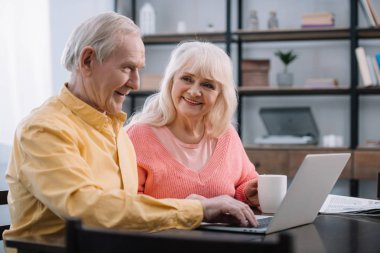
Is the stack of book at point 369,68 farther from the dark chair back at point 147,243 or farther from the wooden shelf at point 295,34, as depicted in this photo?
the dark chair back at point 147,243

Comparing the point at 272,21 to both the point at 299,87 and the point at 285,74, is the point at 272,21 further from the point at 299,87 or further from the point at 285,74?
the point at 299,87

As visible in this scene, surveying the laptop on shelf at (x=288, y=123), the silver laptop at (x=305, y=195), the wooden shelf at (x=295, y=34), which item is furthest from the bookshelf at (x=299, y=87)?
the silver laptop at (x=305, y=195)

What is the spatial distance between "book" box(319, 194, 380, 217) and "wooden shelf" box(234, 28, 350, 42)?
106 inches

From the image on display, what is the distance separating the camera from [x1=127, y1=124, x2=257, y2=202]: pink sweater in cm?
204

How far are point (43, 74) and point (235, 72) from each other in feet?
5.74

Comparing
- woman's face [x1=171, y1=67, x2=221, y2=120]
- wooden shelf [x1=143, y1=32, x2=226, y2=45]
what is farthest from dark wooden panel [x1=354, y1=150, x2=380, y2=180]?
woman's face [x1=171, y1=67, x2=221, y2=120]

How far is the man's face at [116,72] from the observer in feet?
5.00

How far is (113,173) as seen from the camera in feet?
5.15

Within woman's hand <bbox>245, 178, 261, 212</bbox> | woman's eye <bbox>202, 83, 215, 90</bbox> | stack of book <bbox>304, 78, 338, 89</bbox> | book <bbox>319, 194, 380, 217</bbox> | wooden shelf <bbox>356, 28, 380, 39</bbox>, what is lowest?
book <bbox>319, 194, 380, 217</bbox>

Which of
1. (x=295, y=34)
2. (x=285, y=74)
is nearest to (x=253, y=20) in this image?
(x=295, y=34)

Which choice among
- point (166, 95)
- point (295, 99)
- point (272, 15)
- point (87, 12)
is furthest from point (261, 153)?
point (166, 95)

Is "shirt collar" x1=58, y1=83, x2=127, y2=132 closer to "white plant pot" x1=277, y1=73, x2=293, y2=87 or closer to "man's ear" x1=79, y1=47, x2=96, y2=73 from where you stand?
"man's ear" x1=79, y1=47, x2=96, y2=73

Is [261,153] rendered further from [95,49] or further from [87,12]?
[95,49]

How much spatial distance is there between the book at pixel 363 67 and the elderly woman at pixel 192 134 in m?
2.29
